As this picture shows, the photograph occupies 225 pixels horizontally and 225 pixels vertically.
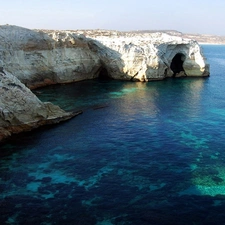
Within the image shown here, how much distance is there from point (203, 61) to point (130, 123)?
175 feet

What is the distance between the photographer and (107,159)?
122ft

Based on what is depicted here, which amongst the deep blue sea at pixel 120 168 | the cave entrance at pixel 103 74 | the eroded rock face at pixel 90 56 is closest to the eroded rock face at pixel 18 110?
the deep blue sea at pixel 120 168

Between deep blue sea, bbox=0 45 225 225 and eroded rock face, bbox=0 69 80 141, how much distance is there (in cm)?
156

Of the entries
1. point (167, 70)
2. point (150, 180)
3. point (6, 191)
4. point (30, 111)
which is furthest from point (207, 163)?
point (167, 70)

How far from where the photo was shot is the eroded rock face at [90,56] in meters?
74.1

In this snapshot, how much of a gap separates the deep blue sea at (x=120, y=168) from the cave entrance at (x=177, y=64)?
38.9 m

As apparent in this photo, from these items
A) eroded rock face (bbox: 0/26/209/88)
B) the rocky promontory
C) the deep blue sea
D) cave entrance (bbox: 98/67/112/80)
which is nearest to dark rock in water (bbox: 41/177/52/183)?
the deep blue sea

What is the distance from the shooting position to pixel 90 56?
90562mm

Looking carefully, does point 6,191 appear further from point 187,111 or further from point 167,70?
point 167,70

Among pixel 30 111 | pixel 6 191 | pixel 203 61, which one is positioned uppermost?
pixel 203 61

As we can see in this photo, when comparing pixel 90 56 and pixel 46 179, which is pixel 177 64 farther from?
pixel 46 179

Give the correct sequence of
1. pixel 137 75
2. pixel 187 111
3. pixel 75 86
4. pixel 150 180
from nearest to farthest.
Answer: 1. pixel 150 180
2. pixel 187 111
3. pixel 75 86
4. pixel 137 75

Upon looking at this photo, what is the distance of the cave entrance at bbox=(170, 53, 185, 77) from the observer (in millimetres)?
98062

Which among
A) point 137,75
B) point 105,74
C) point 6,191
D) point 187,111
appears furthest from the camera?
point 105,74
